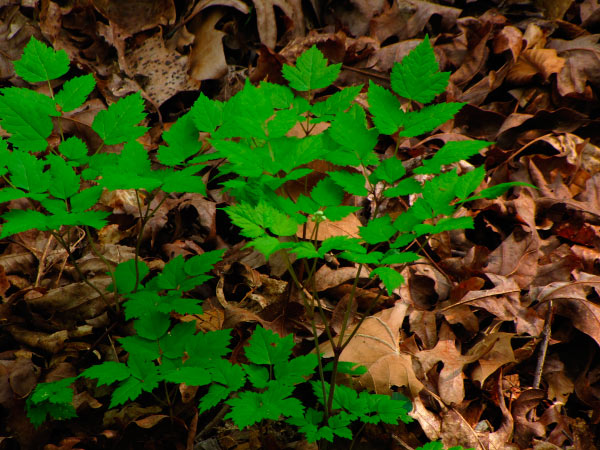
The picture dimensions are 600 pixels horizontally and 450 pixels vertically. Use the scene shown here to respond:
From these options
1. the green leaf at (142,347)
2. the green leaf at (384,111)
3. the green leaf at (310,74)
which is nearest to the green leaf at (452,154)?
the green leaf at (384,111)

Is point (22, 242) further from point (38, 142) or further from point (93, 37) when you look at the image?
point (93, 37)

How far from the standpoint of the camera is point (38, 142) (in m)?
1.62

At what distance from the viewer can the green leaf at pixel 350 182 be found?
141 centimetres

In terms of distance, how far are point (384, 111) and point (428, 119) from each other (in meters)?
0.13

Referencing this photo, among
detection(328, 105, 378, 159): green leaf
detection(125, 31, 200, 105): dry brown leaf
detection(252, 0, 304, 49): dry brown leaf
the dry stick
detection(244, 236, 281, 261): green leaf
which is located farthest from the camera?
detection(252, 0, 304, 49): dry brown leaf

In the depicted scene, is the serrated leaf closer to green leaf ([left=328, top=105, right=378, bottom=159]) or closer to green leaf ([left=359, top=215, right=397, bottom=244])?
green leaf ([left=328, top=105, right=378, bottom=159])

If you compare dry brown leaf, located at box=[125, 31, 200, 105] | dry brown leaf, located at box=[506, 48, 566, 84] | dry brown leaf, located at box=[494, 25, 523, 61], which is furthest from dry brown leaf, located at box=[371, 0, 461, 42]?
dry brown leaf, located at box=[125, 31, 200, 105]

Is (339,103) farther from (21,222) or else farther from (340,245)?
(21,222)

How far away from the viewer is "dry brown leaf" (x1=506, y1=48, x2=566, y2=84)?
114 inches

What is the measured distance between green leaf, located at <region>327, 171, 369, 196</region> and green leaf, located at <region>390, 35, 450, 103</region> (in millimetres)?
287

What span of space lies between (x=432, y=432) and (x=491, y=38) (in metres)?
2.49

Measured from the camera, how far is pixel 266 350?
152 cm

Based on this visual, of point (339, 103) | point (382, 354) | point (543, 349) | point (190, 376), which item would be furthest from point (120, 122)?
point (543, 349)

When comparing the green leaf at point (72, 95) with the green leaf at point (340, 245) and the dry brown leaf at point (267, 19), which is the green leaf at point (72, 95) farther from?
the dry brown leaf at point (267, 19)
